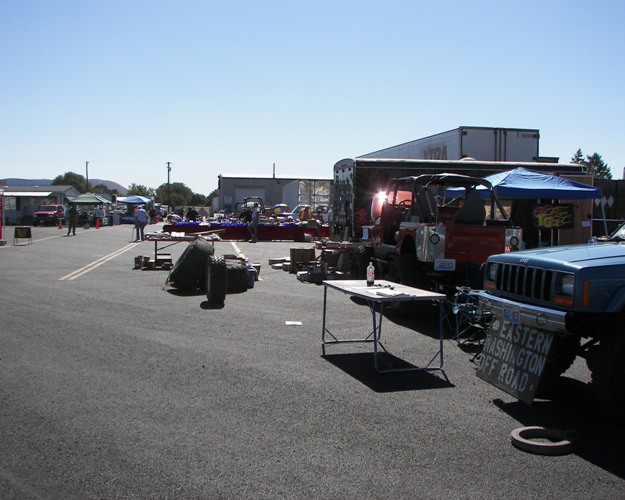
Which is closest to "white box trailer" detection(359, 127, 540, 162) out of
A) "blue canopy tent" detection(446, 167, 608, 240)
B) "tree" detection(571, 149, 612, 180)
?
"blue canopy tent" detection(446, 167, 608, 240)

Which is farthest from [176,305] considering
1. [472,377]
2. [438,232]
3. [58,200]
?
[58,200]

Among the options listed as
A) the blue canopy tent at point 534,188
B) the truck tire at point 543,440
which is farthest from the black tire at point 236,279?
the truck tire at point 543,440

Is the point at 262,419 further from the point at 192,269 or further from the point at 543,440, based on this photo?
the point at 192,269

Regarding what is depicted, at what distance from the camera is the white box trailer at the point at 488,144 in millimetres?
21297

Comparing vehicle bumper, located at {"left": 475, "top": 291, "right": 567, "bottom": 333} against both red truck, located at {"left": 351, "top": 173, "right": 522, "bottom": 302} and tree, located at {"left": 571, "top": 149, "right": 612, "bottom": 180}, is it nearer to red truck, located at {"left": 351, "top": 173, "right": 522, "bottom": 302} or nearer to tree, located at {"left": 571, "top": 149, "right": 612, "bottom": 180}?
red truck, located at {"left": 351, "top": 173, "right": 522, "bottom": 302}

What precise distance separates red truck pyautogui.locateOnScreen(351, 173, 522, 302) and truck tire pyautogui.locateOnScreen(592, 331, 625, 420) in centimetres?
478

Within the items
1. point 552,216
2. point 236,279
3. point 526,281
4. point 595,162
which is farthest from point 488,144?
point 595,162

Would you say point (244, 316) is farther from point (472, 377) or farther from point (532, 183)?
point (532, 183)

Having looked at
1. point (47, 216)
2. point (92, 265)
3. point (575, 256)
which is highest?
point (575, 256)

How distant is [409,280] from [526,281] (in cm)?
465

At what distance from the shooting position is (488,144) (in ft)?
70.6

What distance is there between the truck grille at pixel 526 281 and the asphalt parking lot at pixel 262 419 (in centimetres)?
108

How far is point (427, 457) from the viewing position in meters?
4.68

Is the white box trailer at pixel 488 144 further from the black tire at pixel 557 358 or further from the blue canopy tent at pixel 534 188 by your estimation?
the black tire at pixel 557 358
